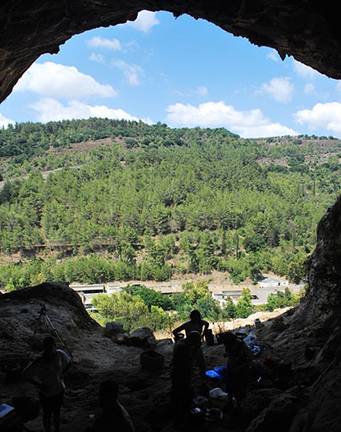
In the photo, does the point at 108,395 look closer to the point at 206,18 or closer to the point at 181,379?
the point at 181,379

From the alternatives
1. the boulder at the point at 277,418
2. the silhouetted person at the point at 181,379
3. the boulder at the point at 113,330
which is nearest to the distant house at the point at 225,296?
the boulder at the point at 113,330

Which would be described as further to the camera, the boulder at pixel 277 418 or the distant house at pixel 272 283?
the distant house at pixel 272 283

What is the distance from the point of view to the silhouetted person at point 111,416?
15.7 feet

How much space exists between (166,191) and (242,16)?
501ft

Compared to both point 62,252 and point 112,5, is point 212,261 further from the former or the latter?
point 112,5

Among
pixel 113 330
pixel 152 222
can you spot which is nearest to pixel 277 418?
pixel 113 330

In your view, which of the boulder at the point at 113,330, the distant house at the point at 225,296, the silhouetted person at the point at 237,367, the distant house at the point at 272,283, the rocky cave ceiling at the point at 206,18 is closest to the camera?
the silhouetted person at the point at 237,367

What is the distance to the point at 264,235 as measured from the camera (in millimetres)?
143500

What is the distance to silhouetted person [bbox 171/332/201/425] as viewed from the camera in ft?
22.8

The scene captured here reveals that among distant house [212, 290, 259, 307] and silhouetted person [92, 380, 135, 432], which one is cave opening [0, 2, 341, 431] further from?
distant house [212, 290, 259, 307]

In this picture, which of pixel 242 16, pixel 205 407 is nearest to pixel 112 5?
pixel 242 16

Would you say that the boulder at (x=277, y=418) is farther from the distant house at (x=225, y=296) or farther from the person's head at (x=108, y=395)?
the distant house at (x=225, y=296)

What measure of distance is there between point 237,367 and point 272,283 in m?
111

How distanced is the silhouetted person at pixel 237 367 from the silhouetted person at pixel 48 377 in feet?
8.63
